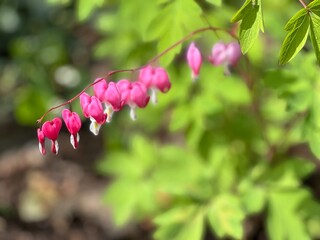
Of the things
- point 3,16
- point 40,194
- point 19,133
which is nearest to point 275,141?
point 40,194

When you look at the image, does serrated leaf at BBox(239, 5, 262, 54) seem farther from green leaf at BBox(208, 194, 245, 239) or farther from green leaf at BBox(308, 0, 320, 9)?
green leaf at BBox(208, 194, 245, 239)

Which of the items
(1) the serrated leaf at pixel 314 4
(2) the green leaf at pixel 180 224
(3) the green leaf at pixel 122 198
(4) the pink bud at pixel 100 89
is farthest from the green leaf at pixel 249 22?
(3) the green leaf at pixel 122 198

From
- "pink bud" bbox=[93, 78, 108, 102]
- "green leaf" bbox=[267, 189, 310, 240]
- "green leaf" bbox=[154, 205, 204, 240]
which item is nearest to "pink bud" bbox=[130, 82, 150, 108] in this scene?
"pink bud" bbox=[93, 78, 108, 102]

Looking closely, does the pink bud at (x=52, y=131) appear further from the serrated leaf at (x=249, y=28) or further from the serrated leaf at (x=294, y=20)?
the serrated leaf at (x=294, y=20)

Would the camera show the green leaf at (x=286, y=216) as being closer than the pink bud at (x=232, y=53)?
No

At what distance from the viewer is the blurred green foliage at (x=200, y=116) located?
2572 mm

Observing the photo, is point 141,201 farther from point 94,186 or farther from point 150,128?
point 94,186

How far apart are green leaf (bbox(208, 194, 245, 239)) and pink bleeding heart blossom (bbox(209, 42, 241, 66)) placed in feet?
2.38

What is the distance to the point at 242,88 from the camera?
325 cm

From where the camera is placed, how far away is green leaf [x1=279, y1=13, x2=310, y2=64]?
1.93 metres

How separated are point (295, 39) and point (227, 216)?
1124 millimetres

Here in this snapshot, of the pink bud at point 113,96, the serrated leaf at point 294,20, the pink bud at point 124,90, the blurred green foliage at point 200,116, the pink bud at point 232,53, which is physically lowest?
the blurred green foliage at point 200,116

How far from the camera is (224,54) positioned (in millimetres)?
2490

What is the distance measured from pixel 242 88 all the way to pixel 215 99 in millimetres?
167
